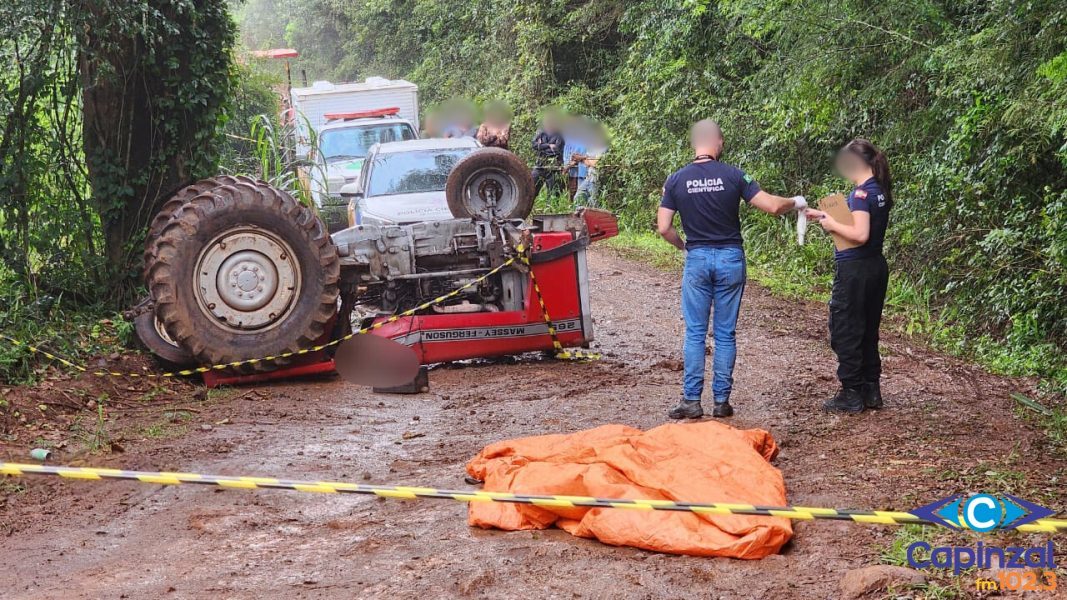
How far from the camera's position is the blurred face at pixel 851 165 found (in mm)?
6203

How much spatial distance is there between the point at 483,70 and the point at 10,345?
847 inches

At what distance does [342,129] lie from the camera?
18312 millimetres

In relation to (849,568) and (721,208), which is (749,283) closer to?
(721,208)

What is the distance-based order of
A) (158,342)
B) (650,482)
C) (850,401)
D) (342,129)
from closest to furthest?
(650,482) < (850,401) < (158,342) < (342,129)

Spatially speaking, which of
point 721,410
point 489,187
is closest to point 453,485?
point 721,410

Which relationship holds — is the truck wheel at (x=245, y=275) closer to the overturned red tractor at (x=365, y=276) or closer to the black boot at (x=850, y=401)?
the overturned red tractor at (x=365, y=276)

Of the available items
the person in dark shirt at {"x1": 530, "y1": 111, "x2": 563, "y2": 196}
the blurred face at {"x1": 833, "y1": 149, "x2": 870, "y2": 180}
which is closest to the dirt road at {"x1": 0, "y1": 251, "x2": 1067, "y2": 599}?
the blurred face at {"x1": 833, "y1": 149, "x2": 870, "y2": 180}

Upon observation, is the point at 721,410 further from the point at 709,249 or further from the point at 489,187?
the point at 489,187

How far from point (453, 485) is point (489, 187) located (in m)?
4.08

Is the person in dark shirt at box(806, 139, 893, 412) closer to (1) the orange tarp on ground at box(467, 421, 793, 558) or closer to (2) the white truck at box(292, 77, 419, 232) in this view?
(1) the orange tarp on ground at box(467, 421, 793, 558)

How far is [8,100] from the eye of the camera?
830cm

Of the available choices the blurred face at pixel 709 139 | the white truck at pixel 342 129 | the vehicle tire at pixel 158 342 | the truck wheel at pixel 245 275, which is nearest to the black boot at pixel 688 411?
the blurred face at pixel 709 139

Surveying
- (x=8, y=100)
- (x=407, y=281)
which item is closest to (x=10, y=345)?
(x=8, y=100)

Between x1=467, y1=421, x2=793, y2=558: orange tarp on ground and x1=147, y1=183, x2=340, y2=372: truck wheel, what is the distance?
2.99 m
